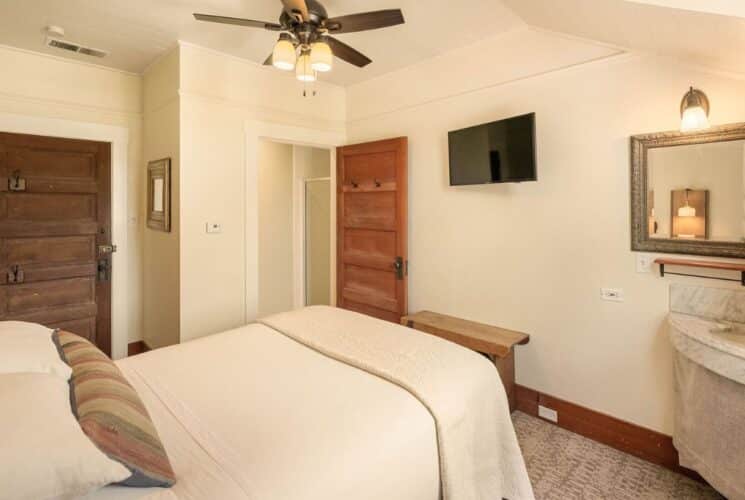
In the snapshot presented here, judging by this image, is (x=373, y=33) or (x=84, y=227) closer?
(x=373, y=33)

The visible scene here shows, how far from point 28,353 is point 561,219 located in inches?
112

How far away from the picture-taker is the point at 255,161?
3459 millimetres

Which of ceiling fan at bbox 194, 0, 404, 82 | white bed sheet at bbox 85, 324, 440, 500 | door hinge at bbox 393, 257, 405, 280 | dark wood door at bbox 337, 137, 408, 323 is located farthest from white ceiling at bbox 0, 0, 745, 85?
white bed sheet at bbox 85, 324, 440, 500

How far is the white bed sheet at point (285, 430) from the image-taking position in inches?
42.5

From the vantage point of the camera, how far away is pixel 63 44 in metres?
3.00

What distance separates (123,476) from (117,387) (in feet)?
1.49

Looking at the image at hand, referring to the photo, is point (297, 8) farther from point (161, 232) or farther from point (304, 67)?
point (161, 232)

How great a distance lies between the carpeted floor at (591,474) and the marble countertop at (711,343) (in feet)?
2.50

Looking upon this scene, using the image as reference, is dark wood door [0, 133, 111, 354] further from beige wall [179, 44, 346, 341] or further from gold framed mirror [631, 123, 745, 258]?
gold framed mirror [631, 123, 745, 258]

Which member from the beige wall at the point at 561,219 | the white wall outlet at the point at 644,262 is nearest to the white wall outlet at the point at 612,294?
the beige wall at the point at 561,219

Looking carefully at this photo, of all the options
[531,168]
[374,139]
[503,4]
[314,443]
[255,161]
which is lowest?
[314,443]

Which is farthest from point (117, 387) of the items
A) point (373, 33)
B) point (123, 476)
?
point (373, 33)

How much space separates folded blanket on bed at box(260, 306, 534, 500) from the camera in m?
1.46

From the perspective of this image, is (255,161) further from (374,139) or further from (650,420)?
(650,420)
